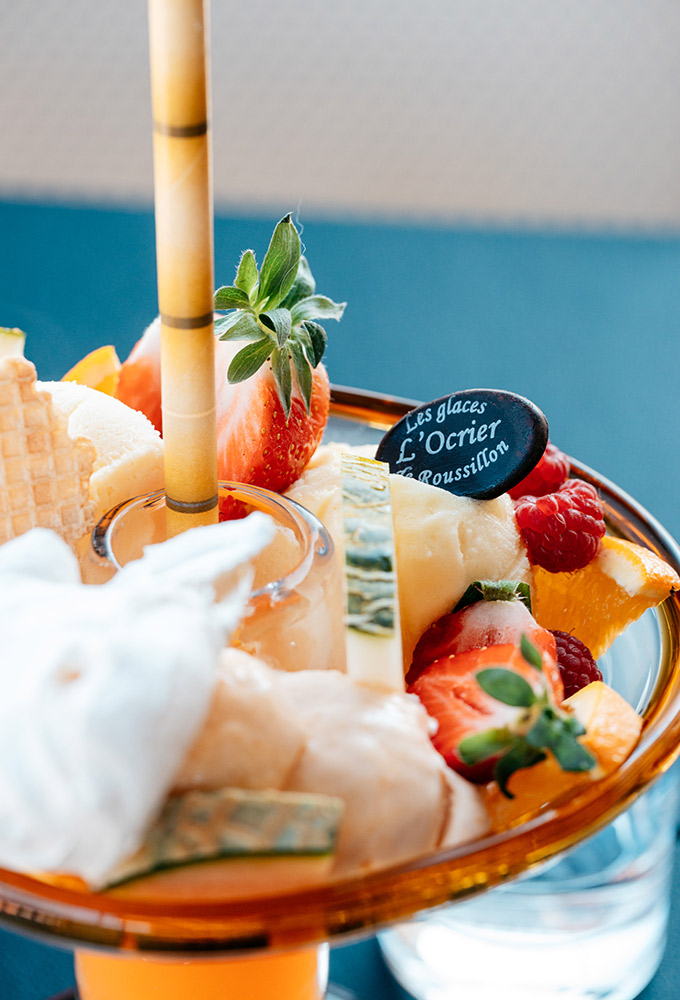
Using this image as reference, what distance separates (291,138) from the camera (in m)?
3.15

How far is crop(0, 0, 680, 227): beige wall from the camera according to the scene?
2.96m

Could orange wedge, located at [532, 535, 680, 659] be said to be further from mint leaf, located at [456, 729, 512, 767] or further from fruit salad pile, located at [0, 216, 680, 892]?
mint leaf, located at [456, 729, 512, 767]

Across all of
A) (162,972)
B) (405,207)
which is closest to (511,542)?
(162,972)

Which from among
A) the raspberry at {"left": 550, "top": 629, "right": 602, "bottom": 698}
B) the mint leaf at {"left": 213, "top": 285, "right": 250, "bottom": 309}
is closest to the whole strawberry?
the mint leaf at {"left": 213, "top": 285, "right": 250, "bottom": 309}

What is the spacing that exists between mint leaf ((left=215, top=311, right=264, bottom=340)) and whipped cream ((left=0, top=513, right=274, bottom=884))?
38cm

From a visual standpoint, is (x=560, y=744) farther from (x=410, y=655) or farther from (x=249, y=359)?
(x=249, y=359)

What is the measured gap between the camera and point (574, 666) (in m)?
0.77

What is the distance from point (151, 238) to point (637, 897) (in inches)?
71.7

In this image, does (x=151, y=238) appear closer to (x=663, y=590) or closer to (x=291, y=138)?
(x=291, y=138)

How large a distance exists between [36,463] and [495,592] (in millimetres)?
368

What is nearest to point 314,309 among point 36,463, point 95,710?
point 36,463

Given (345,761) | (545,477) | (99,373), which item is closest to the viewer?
(345,761)

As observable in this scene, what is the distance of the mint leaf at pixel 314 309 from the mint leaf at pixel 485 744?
43 centimetres

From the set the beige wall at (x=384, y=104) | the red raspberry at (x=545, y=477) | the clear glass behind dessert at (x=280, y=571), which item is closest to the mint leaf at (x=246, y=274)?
the clear glass behind dessert at (x=280, y=571)
